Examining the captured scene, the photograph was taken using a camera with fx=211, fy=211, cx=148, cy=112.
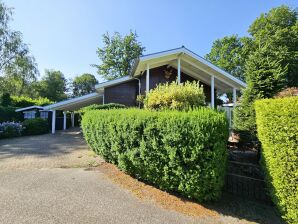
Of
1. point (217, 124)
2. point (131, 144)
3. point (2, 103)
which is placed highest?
point (2, 103)

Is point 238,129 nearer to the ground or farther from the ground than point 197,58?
nearer to the ground

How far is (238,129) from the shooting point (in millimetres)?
8844

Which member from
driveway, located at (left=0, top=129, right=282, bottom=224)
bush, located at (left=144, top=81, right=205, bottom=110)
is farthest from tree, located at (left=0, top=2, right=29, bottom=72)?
bush, located at (left=144, top=81, right=205, bottom=110)

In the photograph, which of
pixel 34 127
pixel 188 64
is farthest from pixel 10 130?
pixel 188 64

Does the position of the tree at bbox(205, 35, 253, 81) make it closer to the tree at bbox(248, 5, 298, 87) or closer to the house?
the tree at bbox(248, 5, 298, 87)

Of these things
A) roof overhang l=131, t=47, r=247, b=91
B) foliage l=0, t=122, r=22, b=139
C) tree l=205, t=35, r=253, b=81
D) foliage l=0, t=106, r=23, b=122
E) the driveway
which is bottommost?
the driveway

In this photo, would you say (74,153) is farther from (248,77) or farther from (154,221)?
(248,77)

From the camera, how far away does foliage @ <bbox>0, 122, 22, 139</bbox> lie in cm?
1738

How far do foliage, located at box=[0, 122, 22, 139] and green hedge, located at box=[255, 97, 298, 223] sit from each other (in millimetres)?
19228

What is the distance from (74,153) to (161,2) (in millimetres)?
9633

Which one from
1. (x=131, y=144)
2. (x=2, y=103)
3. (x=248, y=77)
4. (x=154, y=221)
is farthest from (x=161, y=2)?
(x=2, y=103)

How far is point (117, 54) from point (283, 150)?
40.4 metres

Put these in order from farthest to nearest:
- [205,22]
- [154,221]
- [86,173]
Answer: [205,22] → [86,173] → [154,221]

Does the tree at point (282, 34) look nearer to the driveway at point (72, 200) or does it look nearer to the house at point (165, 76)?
the house at point (165, 76)
